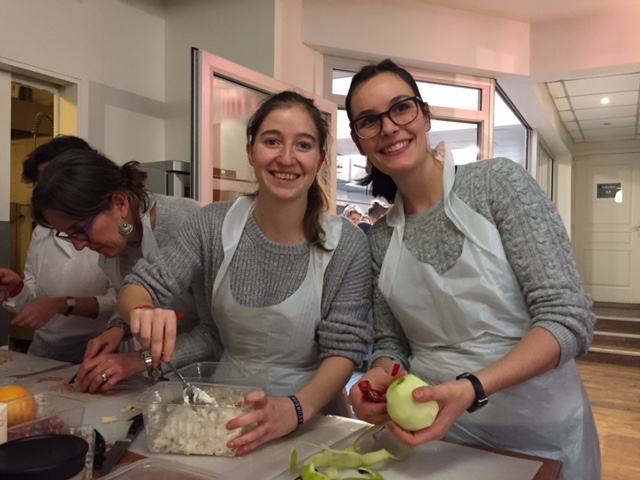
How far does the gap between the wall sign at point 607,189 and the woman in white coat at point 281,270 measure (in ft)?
24.8

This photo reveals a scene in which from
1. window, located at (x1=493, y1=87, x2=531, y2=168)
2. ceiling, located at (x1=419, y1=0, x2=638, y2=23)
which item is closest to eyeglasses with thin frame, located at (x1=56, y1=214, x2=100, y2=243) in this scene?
ceiling, located at (x1=419, y1=0, x2=638, y2=23)

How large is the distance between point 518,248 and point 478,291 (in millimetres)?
113

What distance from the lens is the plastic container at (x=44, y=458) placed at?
0.70m

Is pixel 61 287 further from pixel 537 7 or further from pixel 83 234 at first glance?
pixel 537 7

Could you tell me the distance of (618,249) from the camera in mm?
7605

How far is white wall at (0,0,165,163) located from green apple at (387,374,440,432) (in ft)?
9.08

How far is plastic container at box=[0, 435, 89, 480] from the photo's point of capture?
2.31 ft

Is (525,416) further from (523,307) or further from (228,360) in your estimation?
(228,360)

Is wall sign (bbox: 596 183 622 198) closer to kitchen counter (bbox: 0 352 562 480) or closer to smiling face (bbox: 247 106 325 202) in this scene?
smiling face (bbox: 247 106 325 202)

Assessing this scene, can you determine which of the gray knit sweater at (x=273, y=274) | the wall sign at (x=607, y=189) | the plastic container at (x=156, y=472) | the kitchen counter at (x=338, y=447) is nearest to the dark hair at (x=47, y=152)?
the gray knit sweater at (x=273, y=274)

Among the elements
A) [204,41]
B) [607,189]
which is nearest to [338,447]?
[204,41]

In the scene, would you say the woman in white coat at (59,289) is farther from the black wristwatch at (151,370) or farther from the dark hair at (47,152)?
the black wristwatch at (151,370)

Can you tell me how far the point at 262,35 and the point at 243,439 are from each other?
9.54ft

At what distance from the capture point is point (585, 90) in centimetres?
508
